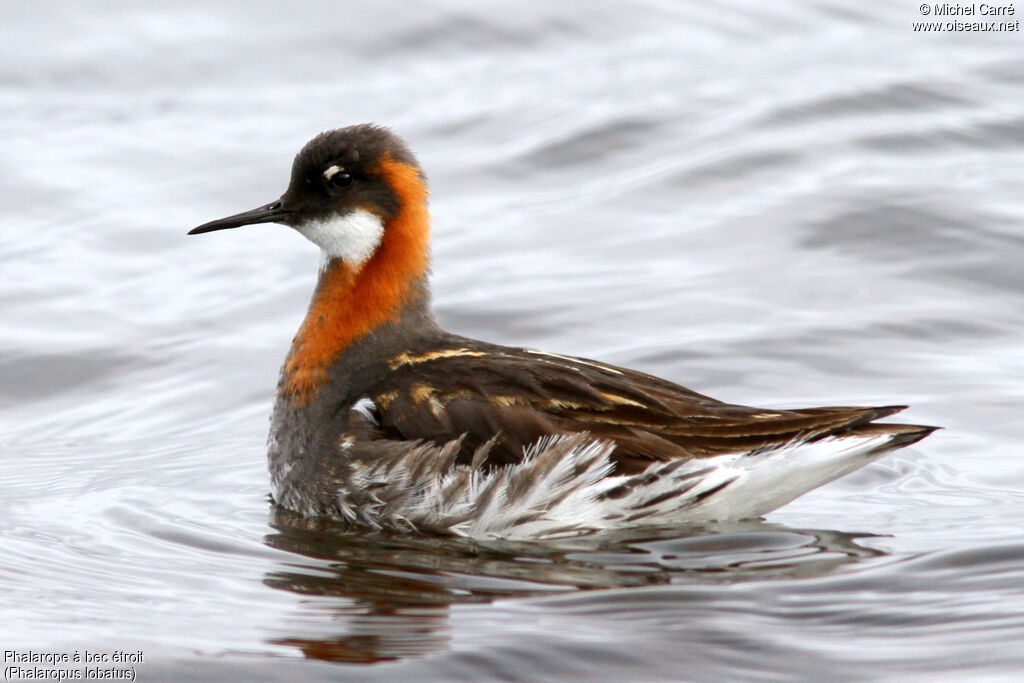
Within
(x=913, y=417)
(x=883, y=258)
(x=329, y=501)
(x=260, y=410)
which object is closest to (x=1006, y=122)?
(x=883, y=258)

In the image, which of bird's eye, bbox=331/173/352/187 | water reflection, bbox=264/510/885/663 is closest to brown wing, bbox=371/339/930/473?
water reflection, bbox=264/510/885/663

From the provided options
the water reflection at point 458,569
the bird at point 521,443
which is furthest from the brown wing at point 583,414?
the water reflection at point 458,569

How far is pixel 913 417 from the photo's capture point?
7.66m

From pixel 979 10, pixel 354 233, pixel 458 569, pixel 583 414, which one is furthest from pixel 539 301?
pixel 979 10

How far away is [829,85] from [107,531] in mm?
8789

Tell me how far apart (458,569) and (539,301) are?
152 inches

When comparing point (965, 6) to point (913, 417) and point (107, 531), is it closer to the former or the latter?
point (913, 417)

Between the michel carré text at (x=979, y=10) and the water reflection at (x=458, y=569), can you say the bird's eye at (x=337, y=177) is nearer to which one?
the water reflection at (x=458, y=569)

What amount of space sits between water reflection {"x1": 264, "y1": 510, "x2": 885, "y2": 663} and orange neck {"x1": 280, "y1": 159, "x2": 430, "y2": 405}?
2.80 ft

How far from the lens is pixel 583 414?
6.34m

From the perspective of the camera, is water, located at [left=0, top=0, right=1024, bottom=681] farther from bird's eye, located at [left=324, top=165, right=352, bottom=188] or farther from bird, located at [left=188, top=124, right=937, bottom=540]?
bird's eye, located at [left=324, top=165, right=352, bottom=188]

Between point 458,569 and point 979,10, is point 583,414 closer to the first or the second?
point 458,569

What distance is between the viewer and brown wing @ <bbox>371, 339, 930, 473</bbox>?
6242 millimetres

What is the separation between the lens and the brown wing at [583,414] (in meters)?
6.24
